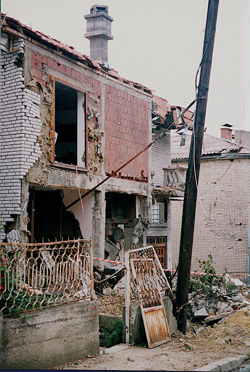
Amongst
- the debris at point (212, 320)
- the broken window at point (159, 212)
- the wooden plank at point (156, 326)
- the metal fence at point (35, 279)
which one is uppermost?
the broken window at point (159, 212)

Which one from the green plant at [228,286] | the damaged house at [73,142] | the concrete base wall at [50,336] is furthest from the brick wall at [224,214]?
the concrete base wall at [50,336]

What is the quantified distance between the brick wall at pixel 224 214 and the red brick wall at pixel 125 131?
22.3ft

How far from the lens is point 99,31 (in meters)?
13.9

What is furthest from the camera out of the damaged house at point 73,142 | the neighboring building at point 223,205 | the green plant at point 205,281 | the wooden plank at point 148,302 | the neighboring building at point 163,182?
the neighboring building at point 223,205

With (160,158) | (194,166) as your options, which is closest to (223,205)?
(160,158)

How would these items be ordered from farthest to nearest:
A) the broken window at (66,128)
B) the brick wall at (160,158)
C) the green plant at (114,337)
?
the brick wall at (160,158) → the broken window at (66,128) → the green plant at (114,337)

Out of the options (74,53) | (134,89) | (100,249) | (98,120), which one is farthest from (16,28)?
(100,249)

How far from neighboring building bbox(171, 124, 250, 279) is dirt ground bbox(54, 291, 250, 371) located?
9.63 meters

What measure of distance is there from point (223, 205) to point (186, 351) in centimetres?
1280

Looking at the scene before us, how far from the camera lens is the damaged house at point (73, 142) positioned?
31.4ft

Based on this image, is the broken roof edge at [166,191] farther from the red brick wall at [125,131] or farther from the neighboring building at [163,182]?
the red brick wall at [125,131]

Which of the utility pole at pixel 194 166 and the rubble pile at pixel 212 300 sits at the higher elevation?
the utility pole at pixel 194 166

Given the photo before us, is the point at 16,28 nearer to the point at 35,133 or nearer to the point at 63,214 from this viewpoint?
the point at 35,133

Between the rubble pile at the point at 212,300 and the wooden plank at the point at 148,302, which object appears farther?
the rubble pile at the point at 212,300
